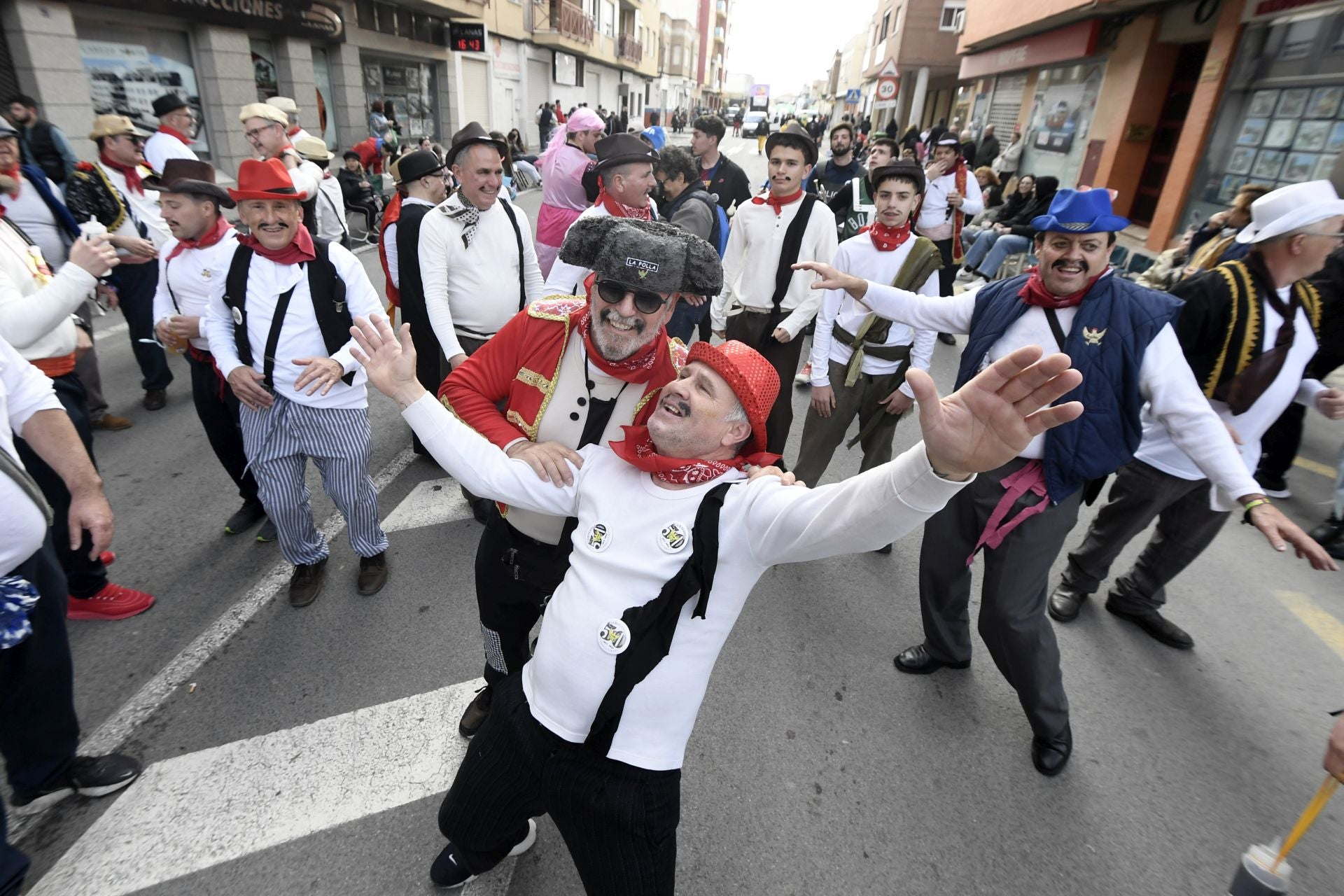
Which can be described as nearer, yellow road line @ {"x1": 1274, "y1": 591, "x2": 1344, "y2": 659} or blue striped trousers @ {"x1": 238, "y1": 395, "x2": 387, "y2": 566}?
blue striped trousers @ {"x1": 238, "y1": 395, "x2": 387, "y2": 566}

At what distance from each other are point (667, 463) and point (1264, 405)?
10.1ft

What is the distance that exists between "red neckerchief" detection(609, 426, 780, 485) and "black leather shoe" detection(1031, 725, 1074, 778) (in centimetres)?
198

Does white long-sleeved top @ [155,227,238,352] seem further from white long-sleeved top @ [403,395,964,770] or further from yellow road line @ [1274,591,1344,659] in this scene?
yellow road line @ [1274,591,1344,659]

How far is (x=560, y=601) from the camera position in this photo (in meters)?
1.77

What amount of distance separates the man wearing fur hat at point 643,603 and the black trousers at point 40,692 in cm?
134

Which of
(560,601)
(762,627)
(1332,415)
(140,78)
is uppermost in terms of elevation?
(140,78)

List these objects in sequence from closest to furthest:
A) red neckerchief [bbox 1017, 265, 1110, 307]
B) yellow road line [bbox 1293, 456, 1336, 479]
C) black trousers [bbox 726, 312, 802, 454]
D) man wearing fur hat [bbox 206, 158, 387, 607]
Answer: red neckerchief [bbox 1017, 265, 1110, 307] → man wearing fur hat [bbox 206, 158, 387, 607] → black trousers [bbox 726, 312, 802, 454] → yellow road line [bbox 1293, 456, 1336, 479]

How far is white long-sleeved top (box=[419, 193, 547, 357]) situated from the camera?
3758mm

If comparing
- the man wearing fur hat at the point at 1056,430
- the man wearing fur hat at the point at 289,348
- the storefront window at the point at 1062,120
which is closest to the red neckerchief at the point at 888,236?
the man wearing fur hat at the point at 1056,430

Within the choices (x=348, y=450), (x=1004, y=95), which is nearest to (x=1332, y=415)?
(x=348, y=450)

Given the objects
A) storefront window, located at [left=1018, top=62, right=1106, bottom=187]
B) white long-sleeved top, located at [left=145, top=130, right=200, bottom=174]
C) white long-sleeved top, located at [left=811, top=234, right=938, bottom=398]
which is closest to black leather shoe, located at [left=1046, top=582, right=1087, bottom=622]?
white long-sleeved top, located at [left=811, top=234, right=938, bottom=398]

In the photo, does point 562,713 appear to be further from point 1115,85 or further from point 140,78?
point 1115,85

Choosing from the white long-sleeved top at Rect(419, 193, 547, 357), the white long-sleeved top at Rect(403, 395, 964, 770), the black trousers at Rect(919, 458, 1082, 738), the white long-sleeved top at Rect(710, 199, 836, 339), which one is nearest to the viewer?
the white long-sleeved top at Rect(403, 395, 964, 770)

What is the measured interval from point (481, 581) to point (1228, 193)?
42.6ft
